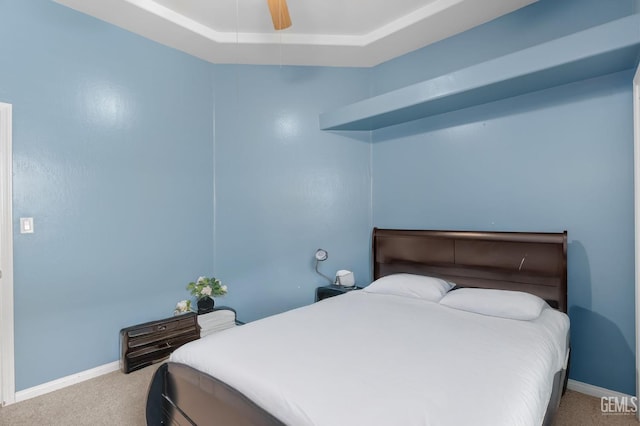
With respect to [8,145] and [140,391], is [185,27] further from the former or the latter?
[140,391]

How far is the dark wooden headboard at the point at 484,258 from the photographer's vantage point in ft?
7.93

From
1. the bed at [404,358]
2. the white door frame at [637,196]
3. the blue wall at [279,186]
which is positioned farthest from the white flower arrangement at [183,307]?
the white door frame at [637,196]

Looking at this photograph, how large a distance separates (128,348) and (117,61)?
2421 mm

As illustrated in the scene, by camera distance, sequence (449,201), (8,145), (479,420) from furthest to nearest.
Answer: (449,201) < (8,145) < (479,420)

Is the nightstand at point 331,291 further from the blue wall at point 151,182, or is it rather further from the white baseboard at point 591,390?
the white baseboard at point 591,390

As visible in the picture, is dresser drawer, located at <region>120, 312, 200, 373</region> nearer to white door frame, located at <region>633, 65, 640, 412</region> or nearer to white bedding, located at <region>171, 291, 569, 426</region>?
white bedding, located at <region>171, 291, 569, 426</region>

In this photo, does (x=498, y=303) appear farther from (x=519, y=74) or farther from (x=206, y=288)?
(x=206, y=288)

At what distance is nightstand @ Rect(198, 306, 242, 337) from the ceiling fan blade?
8.39 feet

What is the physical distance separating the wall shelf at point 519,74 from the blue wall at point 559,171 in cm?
17

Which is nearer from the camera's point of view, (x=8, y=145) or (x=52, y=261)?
(x=8, y=145)

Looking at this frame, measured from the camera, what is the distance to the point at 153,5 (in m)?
2.70

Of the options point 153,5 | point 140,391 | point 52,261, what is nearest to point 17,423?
point 140,391

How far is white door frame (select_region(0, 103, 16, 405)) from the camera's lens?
7.39 feet

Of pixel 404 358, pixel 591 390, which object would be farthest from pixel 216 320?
pixel 591 390
